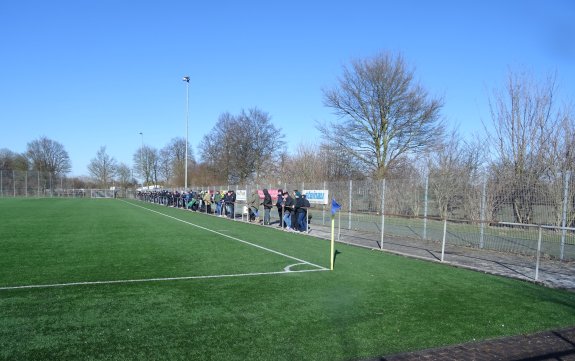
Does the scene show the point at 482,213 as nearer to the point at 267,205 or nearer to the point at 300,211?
the point at 300,211

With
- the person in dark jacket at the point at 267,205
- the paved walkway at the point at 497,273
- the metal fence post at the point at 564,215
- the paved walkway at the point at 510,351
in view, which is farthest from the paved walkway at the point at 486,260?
the person in dark jacket at the point at 267,205

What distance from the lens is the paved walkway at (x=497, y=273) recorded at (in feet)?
16.7

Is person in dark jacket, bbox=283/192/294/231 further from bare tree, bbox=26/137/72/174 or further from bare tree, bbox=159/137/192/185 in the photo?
bare tree, bbox=26/137/72/174

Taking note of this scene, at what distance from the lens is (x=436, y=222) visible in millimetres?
16797

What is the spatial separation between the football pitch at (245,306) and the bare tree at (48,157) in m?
90.3

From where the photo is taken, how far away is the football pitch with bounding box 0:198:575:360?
16.6 feet

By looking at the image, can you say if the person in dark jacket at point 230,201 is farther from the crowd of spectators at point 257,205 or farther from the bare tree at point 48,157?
the bare tree at point 48,157

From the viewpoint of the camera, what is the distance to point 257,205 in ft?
83.4

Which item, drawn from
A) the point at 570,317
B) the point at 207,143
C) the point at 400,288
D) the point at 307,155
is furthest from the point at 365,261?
the point at 207,143

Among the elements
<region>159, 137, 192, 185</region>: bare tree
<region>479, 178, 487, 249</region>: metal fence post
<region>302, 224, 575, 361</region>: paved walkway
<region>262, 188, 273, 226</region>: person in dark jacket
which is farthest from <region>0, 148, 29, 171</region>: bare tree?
<region>479, 178, 487, 249</region>: metal fence post

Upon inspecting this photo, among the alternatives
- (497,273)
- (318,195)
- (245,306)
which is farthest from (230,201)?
(245,306)

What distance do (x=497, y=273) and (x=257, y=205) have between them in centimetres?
1645

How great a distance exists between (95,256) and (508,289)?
9548 mm

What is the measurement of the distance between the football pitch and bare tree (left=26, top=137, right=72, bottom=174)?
90.3 meters
